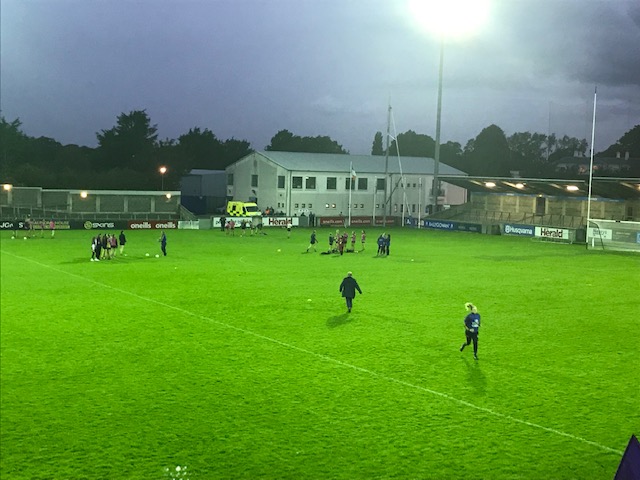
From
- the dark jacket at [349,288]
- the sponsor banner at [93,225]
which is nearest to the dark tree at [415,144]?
the sponsor banner at [93,225]

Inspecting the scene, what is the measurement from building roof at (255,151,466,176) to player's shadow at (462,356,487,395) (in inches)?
2371

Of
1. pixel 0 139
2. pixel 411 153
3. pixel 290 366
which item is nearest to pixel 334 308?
pixel 290 366

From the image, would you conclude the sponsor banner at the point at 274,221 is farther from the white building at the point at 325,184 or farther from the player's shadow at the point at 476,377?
the player's shadow at the point at 476,377

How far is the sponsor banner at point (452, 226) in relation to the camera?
227 ft

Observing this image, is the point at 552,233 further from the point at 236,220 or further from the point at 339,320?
the point at 339,320

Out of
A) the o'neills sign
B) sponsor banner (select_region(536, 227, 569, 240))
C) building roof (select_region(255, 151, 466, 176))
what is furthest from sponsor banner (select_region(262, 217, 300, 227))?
sponsor banner (select_region(536, 227, 569, 240))

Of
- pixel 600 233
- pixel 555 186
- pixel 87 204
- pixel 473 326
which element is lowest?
pixel 473 326

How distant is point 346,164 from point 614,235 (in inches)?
1499

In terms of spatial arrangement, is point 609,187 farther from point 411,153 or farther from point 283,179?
point 411,153

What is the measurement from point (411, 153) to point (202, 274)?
111 m

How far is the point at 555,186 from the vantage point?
224 feet

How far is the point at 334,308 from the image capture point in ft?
83.6

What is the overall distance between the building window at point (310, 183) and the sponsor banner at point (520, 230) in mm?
22954

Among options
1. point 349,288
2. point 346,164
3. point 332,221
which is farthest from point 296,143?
point 349,288
